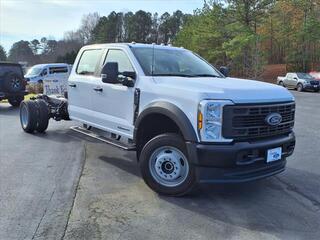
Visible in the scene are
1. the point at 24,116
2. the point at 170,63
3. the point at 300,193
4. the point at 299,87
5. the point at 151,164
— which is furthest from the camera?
the point at 299,87

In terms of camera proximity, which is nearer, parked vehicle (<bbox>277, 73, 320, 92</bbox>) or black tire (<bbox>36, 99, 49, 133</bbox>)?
black tire (<bbox>36, 99, 49, 133</bbox>)

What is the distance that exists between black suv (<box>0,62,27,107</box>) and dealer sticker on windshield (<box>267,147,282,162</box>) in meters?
13.5

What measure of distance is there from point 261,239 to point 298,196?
5.78 ft

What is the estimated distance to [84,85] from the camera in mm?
8539


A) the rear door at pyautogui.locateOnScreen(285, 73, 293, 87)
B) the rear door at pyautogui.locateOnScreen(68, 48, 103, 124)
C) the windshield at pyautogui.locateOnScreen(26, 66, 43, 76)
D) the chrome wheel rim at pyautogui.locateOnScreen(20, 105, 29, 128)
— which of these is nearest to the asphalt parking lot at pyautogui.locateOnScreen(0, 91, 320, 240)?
the rear door at pyautogui.locateOnScreen(68, 48, 103, 124)

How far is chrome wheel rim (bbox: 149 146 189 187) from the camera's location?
6.18 metres

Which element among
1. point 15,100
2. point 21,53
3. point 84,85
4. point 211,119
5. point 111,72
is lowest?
point 15,100

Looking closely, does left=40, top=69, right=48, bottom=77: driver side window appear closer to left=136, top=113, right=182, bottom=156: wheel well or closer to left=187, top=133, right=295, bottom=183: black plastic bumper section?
left=136, top=113, right=182, bottom=156: wheel well

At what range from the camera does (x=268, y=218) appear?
5500 mm

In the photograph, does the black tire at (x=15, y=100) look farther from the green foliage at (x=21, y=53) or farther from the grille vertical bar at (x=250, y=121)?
the green foliage at (x=21, y=53)

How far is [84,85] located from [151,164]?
8.91 ft

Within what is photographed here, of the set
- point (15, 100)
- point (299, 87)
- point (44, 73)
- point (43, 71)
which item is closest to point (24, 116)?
point (15, 100)

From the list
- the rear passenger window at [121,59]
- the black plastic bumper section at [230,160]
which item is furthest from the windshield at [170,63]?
the black plastic bumper section at [230,160]

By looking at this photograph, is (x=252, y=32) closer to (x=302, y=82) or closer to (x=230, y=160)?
(x=302, y=82)
